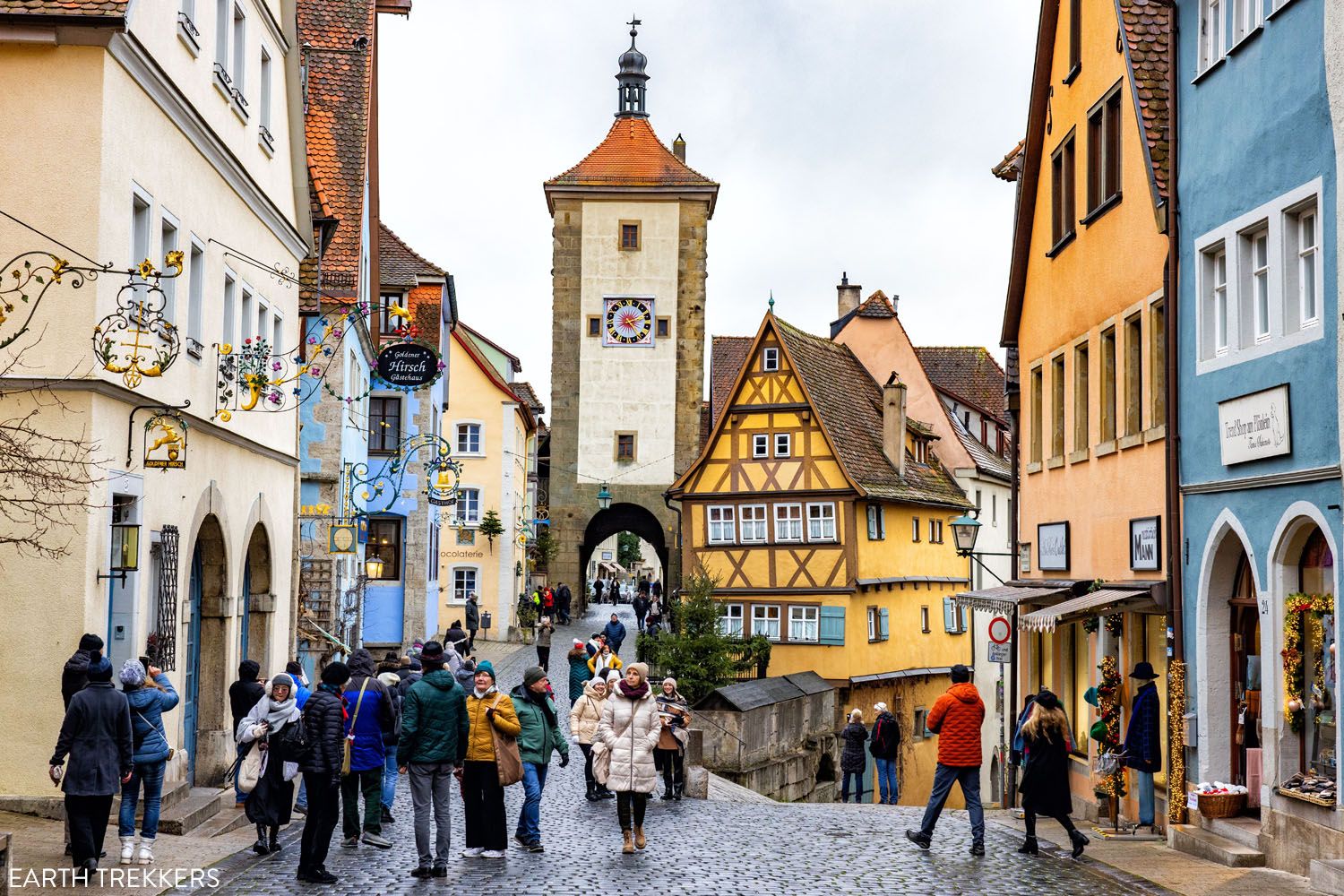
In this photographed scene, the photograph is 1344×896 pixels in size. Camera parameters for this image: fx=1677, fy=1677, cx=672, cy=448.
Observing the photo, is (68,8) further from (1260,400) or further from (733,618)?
(733,618)

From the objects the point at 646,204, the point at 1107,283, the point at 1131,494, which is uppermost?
the point at 646,204

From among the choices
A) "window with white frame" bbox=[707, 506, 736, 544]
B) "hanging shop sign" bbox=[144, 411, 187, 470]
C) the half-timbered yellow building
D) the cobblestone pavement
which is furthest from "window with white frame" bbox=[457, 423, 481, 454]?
"hanging shop sign" bbox=[144, 411, 187, 470]

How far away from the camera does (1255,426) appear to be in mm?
15047

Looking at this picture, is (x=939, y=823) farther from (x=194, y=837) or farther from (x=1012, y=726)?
(x=194, y=837)

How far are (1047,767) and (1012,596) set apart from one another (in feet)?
22.7

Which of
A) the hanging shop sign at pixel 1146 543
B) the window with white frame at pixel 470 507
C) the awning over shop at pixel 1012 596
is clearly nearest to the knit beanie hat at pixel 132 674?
the hanging shop sign at pixel 1146 543

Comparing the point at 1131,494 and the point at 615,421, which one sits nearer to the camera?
the point at 1131,494

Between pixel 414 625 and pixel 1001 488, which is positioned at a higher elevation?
pixel 1001 488

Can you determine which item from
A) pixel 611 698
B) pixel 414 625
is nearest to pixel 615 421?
pixel 414 625

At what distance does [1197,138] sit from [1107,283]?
12.7 ft

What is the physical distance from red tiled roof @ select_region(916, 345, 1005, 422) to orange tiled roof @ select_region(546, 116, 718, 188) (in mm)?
11995

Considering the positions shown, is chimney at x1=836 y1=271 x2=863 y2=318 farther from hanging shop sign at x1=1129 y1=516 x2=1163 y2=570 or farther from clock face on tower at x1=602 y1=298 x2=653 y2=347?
hanging shop sign at x1=1129 y1=516 x2=1163 y2=570

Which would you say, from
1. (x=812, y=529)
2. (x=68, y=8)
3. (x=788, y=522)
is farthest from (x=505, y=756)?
(x=788, y=522)

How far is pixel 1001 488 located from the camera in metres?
56.3
